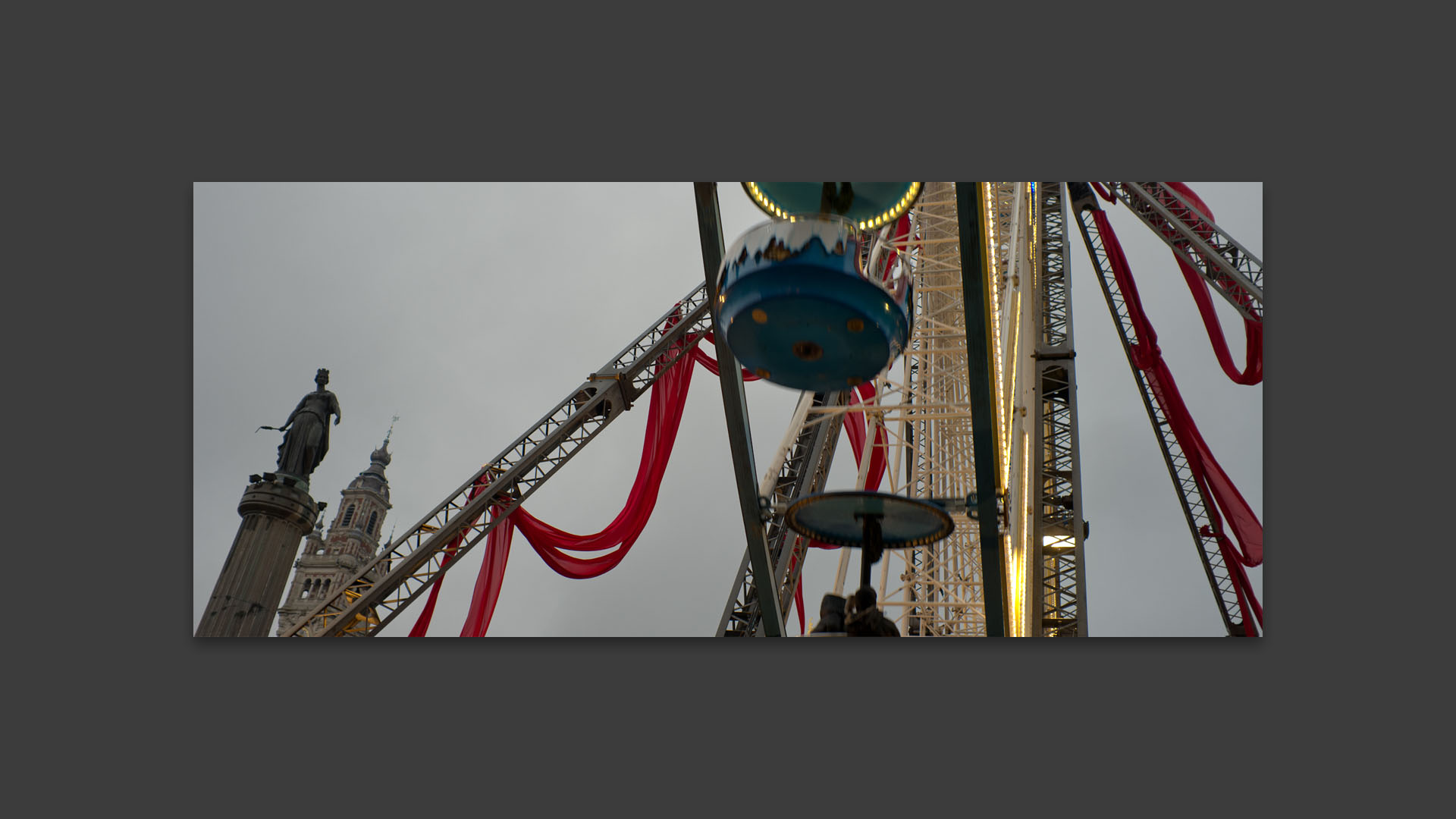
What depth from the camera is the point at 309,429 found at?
805cm

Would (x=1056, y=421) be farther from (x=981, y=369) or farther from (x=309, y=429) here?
(x=309, y=429)

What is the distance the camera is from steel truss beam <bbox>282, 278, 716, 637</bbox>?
1183 centimetres

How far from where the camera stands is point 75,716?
6.71 m

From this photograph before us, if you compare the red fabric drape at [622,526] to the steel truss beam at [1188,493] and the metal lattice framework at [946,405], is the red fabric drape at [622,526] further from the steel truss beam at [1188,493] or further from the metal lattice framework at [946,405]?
the steel truss beam at [1188,493]

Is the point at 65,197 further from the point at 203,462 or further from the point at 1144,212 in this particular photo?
the point at 1144,212

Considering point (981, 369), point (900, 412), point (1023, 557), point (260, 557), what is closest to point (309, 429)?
point (260, 557)

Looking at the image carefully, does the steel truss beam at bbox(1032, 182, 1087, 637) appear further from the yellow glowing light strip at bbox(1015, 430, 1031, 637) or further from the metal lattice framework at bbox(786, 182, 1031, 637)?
the yellow glowing light strip at bbox(1015, 430, 1031, 637)

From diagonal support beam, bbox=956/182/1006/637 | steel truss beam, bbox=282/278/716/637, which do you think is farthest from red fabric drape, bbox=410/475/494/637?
diagonal support beam, bbox=956/182/1006/637

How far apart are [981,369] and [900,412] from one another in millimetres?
1870

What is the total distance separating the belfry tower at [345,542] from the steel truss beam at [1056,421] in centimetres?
823

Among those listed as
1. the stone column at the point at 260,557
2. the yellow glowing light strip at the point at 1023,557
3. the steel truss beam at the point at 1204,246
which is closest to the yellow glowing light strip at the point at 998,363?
the yellow glowing light strip at the point at 1023,557

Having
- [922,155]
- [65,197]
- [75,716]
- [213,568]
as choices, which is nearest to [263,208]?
[65,197]

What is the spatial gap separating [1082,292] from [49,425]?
813cm

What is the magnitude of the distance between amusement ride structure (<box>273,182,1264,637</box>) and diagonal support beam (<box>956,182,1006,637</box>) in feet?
0.05
